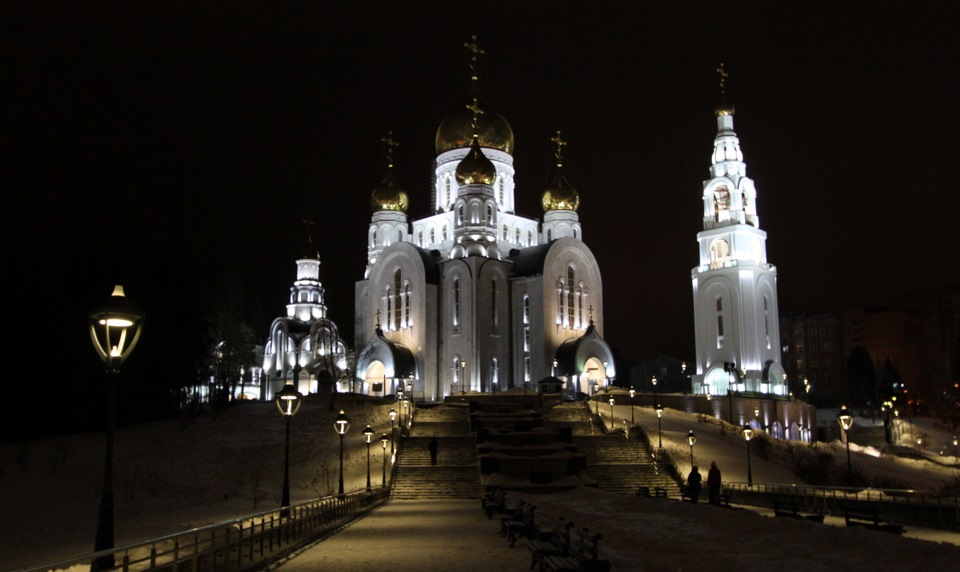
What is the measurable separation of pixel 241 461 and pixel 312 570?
2404cm

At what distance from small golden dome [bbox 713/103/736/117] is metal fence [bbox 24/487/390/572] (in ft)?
168

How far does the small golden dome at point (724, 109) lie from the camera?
2677 inches

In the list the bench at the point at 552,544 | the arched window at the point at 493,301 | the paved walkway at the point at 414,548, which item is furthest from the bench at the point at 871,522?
the arched window at the point at 493,301

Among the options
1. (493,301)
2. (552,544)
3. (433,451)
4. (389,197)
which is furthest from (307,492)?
(389,197)

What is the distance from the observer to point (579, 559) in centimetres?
1259

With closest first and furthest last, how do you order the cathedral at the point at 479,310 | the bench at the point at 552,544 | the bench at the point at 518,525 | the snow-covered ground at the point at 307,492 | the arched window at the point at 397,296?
the bench at the point at 552,544, the snow-covered ground at the point at 307,492, the bench at the point at 518,525, the cathedral at the point at 479,310, the arched window at the point at 397,296

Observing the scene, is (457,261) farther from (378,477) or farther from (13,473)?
(13,473)

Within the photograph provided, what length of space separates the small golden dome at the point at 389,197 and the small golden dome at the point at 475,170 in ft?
33.2

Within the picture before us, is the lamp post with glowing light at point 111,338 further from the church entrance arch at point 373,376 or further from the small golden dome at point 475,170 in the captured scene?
the small golden dome at point 475,170

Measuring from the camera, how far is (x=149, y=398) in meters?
49.5

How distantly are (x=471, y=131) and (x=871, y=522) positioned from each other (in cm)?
5125

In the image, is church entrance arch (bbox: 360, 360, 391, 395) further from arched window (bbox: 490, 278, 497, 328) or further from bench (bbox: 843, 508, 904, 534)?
bench (bbox: 843, 508, 904, 534)

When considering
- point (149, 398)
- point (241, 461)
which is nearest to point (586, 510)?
point (241, 461)

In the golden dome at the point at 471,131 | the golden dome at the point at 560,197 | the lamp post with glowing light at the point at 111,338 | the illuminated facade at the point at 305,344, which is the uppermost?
the golden dome at the point at 471,131
